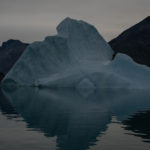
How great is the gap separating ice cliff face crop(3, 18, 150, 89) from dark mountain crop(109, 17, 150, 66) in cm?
6906

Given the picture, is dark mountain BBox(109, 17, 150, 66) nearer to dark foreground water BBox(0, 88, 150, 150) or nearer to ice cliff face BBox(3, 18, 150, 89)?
ice cliff face BBox(3, 18, 150, 89)

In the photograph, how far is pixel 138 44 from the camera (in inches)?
4754

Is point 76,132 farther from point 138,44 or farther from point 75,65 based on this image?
point 138,44

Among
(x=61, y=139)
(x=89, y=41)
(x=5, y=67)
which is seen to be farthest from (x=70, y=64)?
(x=5, y=67)

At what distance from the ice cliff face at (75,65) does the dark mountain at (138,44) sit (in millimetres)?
69059

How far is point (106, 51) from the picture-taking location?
39250 mm

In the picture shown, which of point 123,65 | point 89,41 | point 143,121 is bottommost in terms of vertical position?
point 143,121

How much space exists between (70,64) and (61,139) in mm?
28477

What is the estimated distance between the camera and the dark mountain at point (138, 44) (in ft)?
366

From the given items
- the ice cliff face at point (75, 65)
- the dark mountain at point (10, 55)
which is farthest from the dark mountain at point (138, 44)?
the ice cliff face at point (75, 65)

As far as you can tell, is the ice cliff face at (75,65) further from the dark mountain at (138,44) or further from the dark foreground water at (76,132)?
the dark mountain at (138,44)

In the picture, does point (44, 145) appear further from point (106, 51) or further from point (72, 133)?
point (106, 51)

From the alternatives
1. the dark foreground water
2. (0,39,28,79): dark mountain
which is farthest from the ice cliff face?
(0,39,28,79): dark mountain

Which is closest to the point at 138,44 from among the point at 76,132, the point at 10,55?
the point at 10,55
